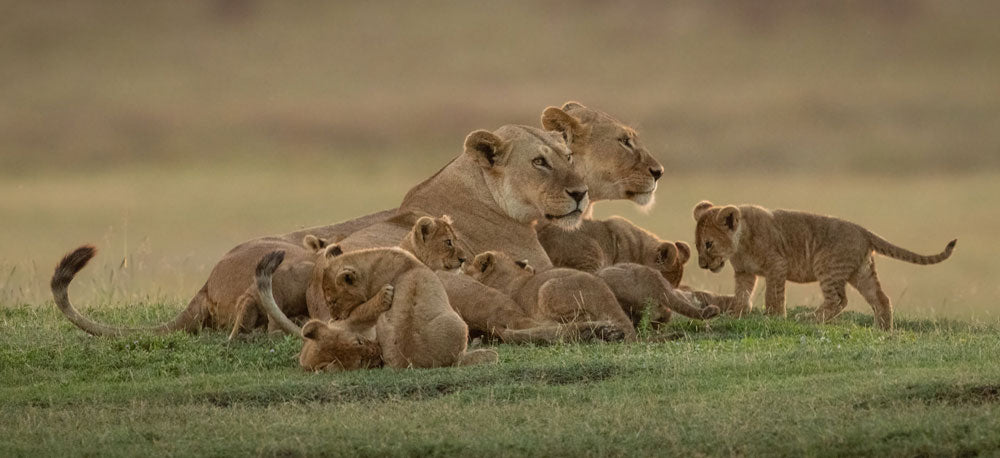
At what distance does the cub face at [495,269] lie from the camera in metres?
12.0

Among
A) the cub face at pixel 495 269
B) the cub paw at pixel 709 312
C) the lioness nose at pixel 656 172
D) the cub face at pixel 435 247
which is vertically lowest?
the cub paw at pixel 709 312

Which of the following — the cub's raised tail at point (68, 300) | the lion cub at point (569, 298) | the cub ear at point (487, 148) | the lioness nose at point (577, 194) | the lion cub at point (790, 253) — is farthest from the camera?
the lion cub at point (790, 253)

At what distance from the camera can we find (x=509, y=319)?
456 inches

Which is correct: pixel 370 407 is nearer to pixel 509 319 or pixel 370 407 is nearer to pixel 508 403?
pixel 508 403

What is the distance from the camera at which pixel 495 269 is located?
12.1 meters

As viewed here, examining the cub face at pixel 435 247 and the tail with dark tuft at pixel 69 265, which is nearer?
the cub face at pixel 435 247

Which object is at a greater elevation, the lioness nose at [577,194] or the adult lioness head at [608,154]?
the adult lioness head at [608,154]

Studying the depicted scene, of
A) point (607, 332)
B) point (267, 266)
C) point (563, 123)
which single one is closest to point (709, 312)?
point (607, 332)

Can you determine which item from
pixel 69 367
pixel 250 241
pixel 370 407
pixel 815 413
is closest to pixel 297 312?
pixel 250 241

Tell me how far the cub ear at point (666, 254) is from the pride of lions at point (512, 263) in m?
0.02

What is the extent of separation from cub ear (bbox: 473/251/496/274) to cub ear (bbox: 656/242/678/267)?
2087 millimetres

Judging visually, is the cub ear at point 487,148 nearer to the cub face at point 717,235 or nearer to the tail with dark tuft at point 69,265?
the cub face at point 717,235

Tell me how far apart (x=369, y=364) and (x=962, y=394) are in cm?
372

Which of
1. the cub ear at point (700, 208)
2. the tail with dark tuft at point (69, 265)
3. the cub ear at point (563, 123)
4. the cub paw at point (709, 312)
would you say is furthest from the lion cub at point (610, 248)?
the tail with dark tuft at point (69, 265)
